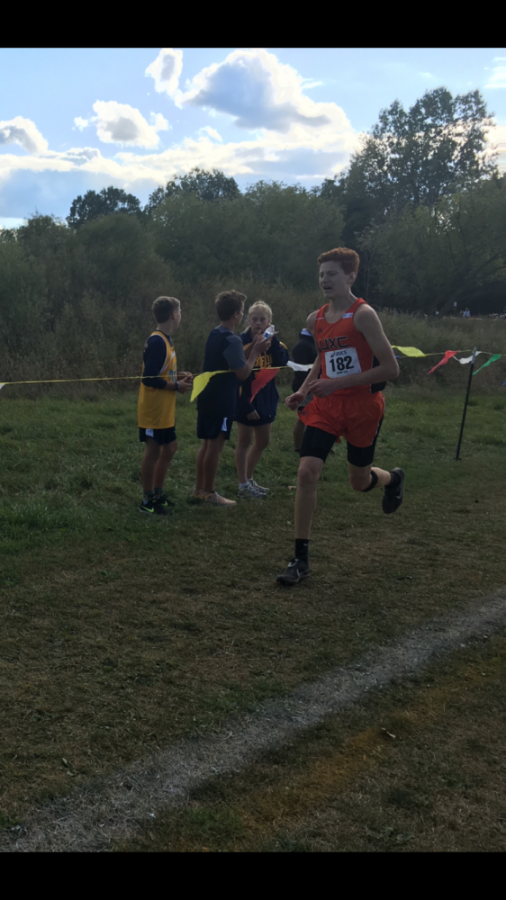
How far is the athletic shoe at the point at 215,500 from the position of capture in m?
7.01

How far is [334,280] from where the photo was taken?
4867mm

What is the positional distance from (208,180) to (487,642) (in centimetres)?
7267

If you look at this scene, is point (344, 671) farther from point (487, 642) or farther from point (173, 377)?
point (173, 377)

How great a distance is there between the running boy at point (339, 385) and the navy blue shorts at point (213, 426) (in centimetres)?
186

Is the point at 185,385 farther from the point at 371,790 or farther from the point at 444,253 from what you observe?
the point at 444,253

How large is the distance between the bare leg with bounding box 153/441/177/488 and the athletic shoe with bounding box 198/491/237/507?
1.70ft

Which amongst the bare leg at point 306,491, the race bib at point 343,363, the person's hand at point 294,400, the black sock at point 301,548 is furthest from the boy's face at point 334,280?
the black sock at point 301,548

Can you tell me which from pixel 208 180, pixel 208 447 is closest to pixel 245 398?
pixel 208 447

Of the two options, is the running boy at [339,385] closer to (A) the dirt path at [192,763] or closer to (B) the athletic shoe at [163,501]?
(A) the dirt path at [192,763]

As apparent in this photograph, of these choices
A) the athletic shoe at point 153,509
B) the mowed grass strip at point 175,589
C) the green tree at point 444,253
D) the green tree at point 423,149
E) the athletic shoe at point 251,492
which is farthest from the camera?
the green tree at point 423,149

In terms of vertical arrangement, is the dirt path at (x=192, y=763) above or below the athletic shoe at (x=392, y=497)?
below

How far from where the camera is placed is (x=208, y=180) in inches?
2776

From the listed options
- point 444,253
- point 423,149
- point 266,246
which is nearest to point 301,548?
point 266,246

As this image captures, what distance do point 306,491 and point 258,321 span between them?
2805mm
